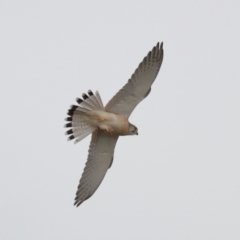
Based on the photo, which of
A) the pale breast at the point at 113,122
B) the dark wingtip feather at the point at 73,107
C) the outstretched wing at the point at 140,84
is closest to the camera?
the outstretched wing at the point at 140,84

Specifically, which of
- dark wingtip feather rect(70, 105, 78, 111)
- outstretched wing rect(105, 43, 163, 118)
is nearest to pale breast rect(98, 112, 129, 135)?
outstretched wing rect(105, 43, 163, 118)

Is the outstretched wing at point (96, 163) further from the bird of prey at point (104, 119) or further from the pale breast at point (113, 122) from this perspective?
the pale breast at point (113, 122)

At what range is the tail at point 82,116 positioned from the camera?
16.7 metres

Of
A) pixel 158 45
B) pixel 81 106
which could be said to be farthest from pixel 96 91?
pixel 158 45

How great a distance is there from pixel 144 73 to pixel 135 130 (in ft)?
4.51

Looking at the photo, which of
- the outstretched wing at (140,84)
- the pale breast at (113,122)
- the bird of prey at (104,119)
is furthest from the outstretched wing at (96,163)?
the outstretched wing at (140,84)

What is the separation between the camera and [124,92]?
16.8 metres

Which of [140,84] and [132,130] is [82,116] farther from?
[140,84]

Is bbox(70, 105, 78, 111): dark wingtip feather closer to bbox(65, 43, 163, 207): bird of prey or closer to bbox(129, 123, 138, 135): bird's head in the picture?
bbox(65, 43, 163, 207): bird of prey

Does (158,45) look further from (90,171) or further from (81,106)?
(90,171)

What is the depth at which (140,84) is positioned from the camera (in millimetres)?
16656

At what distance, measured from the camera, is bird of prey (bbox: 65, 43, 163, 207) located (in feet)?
54.4

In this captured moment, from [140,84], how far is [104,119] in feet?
3.71

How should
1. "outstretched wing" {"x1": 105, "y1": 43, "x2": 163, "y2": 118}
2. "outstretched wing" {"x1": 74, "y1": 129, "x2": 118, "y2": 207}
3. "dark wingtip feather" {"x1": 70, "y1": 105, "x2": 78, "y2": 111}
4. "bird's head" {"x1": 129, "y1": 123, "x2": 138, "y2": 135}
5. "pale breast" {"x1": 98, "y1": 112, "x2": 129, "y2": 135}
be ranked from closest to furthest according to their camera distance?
1. "outstretched wing" {"x1": 105, "y1": 43, "x2": 163, "y2": 118}
2. "dark wingtip feather" {"x1": 70, "y1": 105, "x2": 78, "y2": 111}
3. "pale breast" {"x1": 98, "y1": 112, "x2": 129, "y2": 135}
4. "bird's head" {"x1": 129, "y1": 123, "x2": 138, "y2": 135}
5. "outstretched wing" {"x1": 74, "y1": 129, "x2": 118, "y2": 207}
